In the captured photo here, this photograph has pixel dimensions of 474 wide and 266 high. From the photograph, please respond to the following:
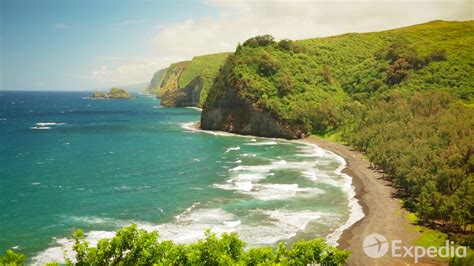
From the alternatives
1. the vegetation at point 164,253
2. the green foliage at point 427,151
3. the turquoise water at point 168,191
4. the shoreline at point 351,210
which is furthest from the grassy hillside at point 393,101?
the vegetation at point 164,253

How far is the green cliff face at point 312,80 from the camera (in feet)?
443

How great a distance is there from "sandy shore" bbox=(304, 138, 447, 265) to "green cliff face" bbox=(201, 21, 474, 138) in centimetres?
4977

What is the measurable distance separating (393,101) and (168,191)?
91.2 meters

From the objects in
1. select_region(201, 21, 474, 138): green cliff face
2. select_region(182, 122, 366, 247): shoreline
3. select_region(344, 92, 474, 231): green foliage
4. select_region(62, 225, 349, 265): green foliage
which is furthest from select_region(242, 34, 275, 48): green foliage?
select_region(62, 225, 349, 265): green foliage

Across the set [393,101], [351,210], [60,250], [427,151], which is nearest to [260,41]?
[393,101]

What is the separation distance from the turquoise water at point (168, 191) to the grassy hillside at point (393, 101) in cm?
1190

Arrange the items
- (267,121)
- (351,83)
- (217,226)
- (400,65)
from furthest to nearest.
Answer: (351,83)
(400,65)
(267,121)
(217,226)

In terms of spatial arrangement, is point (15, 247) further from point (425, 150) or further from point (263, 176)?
point (425, 150)

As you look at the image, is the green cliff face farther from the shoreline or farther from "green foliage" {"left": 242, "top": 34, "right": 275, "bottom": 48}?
the shoreline

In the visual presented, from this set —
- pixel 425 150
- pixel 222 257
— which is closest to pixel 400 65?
pixel 425 150

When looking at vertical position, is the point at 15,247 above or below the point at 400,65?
below

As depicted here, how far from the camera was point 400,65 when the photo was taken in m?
154

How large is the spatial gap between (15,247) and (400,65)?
5740 inches

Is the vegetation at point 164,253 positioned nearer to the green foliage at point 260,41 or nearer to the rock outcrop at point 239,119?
the rock outcrop at point 239,119
